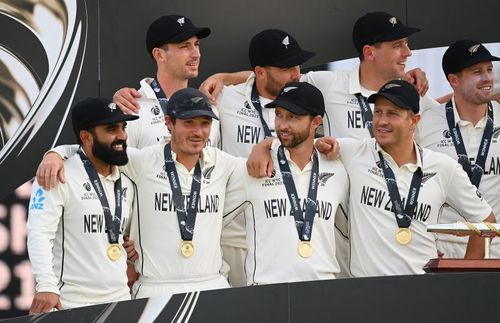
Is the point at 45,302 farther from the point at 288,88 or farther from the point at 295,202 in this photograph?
the point at 288,88

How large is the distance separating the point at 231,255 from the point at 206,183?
0.81 m

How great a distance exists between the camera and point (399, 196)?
25.1 feet

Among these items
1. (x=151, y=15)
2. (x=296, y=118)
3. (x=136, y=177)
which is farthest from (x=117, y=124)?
(x=151, y=15)

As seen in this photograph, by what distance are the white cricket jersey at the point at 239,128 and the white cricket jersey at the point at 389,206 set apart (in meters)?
0.67

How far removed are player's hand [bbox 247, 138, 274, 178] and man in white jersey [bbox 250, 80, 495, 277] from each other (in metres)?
0.02

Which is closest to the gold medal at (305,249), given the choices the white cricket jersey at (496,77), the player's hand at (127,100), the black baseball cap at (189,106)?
the black baseball cap at (189,106)

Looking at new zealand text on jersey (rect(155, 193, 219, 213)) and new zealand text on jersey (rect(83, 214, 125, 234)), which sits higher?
new zealand text on jersey (rect(155, 193, 219, 213))

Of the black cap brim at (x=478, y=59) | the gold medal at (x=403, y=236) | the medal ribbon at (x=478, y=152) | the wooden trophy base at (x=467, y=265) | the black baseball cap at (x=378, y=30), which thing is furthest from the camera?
the black baseball cap at (x=378, y=30)

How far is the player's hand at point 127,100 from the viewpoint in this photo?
8125mm

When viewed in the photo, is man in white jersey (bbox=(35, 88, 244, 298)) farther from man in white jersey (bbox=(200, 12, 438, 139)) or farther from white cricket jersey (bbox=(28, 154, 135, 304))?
man in white jersey (bbox=(200, 12, 438, 139))

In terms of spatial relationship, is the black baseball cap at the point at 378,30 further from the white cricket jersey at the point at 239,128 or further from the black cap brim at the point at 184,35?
the black cap brim at the point at 184,35

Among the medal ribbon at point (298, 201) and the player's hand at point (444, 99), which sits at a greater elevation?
the player's hand at point (444, 99)

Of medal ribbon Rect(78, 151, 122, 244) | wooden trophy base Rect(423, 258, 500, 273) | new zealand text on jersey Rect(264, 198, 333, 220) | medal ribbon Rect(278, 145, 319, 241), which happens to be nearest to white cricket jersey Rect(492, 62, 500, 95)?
medal ribbon Rect(278, 145, 319, 241)

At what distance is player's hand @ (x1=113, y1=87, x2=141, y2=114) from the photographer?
8.12m
